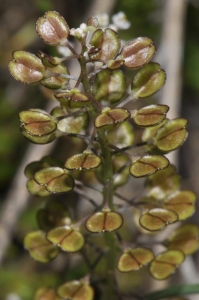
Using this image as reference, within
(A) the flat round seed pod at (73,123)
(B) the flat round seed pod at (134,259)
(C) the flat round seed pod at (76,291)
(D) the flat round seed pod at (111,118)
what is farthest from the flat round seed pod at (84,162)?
(C) the flat round seed pod at (76,291)

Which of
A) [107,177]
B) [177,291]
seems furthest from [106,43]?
[177,291]

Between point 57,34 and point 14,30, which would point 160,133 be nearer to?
point 57,34

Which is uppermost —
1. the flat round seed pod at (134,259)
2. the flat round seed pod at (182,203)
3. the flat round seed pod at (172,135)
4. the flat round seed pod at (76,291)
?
the flat round seed pod at (172,135)

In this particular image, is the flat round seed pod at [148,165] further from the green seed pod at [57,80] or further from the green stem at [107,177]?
the green seed pod at [57,80]

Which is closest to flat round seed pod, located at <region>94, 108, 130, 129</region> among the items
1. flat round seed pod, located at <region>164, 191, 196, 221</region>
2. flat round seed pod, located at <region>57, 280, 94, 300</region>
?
flat round seed pod, located at <region>164, 191, 196, 221</region>

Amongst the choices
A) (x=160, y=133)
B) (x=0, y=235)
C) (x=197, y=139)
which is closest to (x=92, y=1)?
(x=197, y=139)

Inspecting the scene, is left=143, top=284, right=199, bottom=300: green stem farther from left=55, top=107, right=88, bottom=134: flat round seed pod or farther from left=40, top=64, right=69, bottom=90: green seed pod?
left=40, top=64, right=69, bottom=90: green seed pod

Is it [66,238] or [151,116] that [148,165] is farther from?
[66,238]
